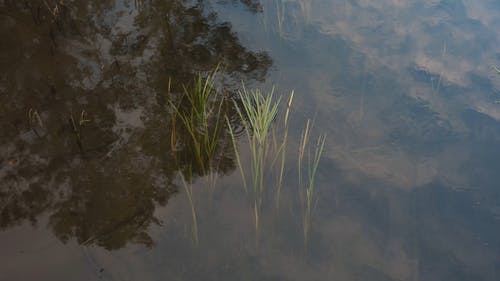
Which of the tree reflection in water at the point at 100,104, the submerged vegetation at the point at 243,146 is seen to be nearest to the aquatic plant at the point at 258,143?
the submerged vegetation at the point at 243,146

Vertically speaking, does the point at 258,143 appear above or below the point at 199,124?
below

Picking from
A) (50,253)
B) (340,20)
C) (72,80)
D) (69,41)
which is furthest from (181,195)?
(340,20)

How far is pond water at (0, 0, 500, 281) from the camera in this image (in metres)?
2.16

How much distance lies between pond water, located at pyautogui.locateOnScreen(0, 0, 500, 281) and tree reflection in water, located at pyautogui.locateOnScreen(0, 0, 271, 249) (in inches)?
0.4

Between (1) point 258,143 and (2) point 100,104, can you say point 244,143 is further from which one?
(2) point 100,104

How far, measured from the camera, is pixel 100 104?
275 centimetres

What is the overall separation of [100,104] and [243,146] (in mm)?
941

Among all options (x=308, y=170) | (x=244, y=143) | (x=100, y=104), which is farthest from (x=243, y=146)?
(x=100, y=104)

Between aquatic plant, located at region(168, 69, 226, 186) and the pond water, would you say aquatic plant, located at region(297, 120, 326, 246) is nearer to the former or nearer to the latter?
the pond water

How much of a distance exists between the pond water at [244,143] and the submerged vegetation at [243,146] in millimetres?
21

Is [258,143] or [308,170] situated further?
[258,143]

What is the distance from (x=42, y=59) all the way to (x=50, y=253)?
1.53 metres

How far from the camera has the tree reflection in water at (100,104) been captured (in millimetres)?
2266

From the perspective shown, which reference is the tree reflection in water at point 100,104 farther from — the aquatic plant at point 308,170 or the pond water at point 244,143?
the aquatic plant at point 308,170
